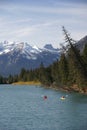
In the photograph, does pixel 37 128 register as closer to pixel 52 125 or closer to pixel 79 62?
pixel 52 125

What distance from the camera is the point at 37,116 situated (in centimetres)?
6078

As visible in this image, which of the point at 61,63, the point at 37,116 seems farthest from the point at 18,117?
the point at 61,63

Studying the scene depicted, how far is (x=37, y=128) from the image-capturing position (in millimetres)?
48344

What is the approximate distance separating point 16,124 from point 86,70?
1630 cm

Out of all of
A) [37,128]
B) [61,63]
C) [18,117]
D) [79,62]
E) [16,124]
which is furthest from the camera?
[61,63]

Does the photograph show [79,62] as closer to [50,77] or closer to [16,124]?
[16,124]

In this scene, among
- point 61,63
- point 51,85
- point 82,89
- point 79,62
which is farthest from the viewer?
point 51,85

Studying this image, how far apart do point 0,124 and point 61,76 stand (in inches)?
3969

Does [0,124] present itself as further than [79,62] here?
No

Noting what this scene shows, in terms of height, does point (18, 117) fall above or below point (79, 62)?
below

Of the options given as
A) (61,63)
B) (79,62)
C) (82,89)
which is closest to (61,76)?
(61,63)

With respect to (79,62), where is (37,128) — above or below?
below

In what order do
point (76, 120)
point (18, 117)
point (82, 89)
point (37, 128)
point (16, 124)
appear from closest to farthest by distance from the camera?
point (37, 128) < point (16, 124) < point (76, 120) < point (18, 117) < point (82, 89)

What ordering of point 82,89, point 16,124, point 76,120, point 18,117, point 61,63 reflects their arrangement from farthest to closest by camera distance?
point 61,63
point 82,89
point 18,117
point 76,120
point 16,124
